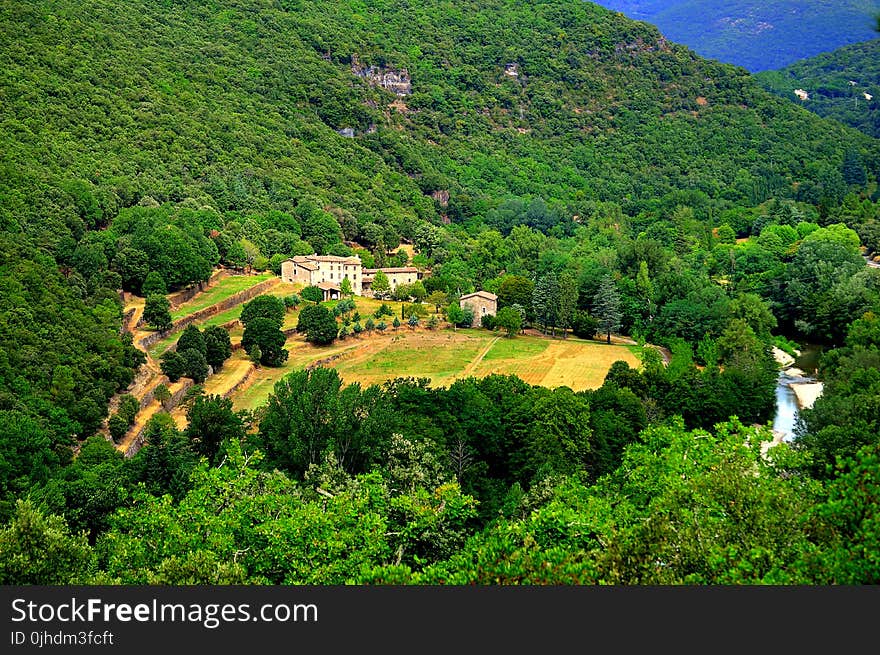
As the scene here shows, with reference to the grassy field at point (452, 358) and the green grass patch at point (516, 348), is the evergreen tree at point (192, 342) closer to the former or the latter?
the grassy field at point (452, 358)

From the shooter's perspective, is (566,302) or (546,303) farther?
(546,303)

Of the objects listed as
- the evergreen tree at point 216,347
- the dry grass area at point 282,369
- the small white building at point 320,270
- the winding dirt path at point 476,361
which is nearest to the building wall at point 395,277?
the small white building at point 320,270

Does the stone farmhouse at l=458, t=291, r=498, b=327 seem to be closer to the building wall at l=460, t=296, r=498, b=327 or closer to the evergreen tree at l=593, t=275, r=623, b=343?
the building wall at l=460, t=296, r=498, b=327

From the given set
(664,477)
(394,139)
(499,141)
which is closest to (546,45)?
(499,141)

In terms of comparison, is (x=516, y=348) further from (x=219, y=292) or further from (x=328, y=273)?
(x=219, y=292)

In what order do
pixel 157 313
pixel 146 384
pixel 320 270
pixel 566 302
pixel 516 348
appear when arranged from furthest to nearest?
pixel 320 270
pixel 566 302
pixel 516 348
pixel 157 313
pixel 146 384

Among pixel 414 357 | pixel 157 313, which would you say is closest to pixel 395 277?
pixel 414 357
